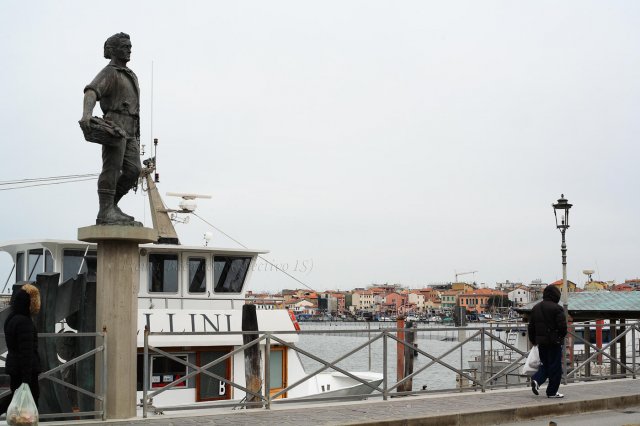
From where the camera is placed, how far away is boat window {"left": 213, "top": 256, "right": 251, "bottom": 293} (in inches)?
721

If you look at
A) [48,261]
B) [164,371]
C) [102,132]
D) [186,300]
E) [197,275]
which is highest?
[102,132]

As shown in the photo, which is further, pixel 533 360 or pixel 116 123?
pixel 533 360

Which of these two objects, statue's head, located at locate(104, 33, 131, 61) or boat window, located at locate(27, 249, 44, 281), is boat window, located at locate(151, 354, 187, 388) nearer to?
boat window, located at locate(27, 249, 44, 281)

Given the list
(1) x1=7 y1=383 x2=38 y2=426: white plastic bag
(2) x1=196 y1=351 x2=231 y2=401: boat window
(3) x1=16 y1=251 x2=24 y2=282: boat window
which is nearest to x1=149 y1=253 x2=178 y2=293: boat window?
(2) x1=196 y1=351 x2=231 y2=401: boat window

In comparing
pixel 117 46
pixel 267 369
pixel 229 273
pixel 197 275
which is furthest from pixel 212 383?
pixel 117 46

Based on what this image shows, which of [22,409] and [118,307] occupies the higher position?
[118,307]

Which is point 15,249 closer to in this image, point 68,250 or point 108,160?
point 68,250

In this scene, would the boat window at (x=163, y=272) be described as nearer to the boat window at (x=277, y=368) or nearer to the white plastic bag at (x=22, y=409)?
the boat window at (x=277, y=368)

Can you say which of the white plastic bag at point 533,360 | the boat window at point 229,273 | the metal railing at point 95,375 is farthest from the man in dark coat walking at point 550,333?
the boat window at point 229,273

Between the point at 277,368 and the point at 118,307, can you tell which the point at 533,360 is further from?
the point at 277,368

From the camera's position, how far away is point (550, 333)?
38.9ft

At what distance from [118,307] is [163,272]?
825 cm

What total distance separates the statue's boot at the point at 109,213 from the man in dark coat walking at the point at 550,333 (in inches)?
242

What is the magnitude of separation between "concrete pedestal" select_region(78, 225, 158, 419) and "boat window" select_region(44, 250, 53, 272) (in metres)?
7.67
